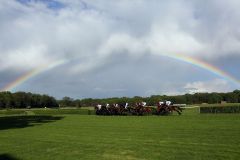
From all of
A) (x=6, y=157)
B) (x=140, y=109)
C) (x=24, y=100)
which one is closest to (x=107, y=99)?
(x=24, y=100)

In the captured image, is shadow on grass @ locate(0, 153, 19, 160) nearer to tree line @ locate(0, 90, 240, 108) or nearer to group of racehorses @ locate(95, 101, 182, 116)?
group of racehorses @ locate(95, 101, 182, 116)

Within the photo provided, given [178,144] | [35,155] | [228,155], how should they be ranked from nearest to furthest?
[228,155], [35,155], [178,144]

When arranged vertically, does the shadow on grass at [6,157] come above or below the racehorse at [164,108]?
below

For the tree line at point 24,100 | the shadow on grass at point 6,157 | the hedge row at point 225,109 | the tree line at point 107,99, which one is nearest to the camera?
the shadow on grass at point 6,157

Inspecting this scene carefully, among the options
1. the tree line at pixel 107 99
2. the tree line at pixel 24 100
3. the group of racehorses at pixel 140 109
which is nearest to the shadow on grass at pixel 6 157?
the group of racehorses at pixel 140 109

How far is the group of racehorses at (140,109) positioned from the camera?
152 feet

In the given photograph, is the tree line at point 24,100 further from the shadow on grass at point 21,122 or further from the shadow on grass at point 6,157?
the shadow on grass at point 6,157

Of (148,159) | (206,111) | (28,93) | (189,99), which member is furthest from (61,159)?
(28,93)

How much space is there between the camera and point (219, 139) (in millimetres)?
17781

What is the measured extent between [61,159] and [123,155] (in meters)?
2.09

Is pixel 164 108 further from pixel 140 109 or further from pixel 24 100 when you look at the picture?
pixel 24 100

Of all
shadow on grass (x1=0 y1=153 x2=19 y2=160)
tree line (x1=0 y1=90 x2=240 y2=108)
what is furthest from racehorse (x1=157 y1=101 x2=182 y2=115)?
tree line (x1=0 y1=90 x2=240 y2=108)

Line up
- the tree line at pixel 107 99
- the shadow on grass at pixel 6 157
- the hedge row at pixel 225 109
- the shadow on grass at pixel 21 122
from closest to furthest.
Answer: the shadow on grass at pixel 6 157 < the shadow on grass at pixel 21 122 < the hedge row at pixel 225 109 < the tree line at pixel 107 99

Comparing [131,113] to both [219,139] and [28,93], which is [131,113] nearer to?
[219,139]
